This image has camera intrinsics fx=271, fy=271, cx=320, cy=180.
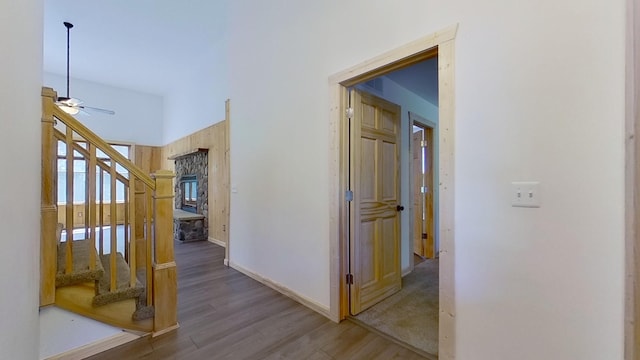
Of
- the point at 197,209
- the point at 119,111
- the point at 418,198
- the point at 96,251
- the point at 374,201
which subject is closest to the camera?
the point at 96,251

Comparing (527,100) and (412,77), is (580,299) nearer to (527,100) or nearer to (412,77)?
(527,100)

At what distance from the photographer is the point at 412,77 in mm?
3221

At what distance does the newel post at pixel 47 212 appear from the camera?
5.30 ft

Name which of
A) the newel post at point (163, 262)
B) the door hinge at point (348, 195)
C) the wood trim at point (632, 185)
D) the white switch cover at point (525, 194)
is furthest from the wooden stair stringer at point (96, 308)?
the wood trim at point (632, 185)

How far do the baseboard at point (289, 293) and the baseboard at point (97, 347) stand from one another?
126cm

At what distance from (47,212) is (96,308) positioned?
0.74 m

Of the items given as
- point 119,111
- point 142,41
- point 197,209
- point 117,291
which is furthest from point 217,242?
point 119,111

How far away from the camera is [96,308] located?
1865 millimetres

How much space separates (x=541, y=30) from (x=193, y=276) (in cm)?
387

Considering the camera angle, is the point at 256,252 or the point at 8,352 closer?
the point at 8,352

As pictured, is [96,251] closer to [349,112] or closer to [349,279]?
[349,279]

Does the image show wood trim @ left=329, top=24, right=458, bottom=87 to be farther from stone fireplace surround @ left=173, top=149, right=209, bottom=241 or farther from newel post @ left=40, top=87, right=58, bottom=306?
stone fireplace surround @ left=173, top=149, right=209, bottom=241

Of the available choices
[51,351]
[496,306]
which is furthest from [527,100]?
[51,351]

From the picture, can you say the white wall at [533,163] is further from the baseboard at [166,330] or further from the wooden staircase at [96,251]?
the baseboard at [166,330]
